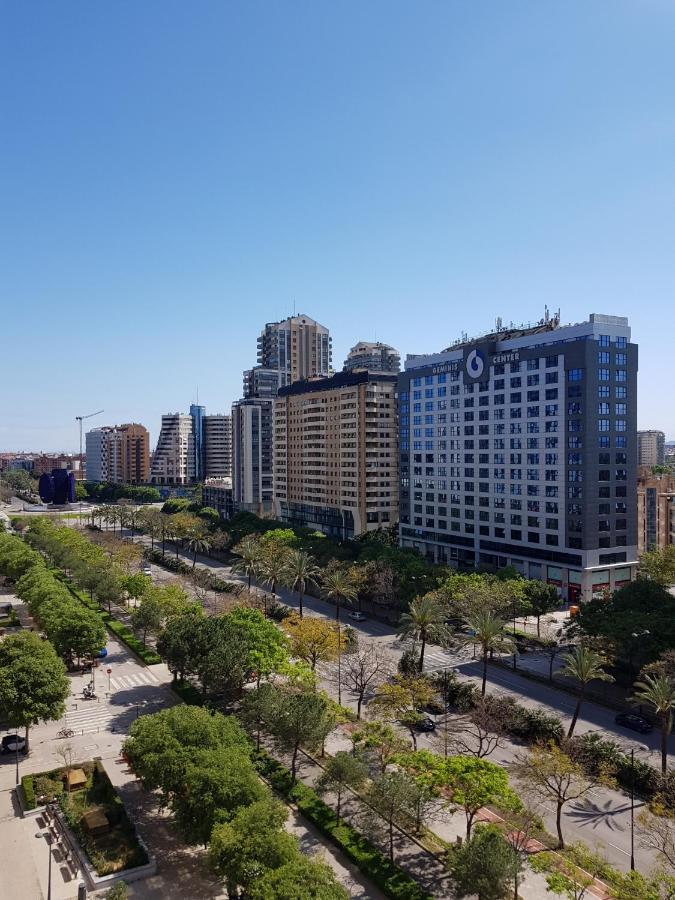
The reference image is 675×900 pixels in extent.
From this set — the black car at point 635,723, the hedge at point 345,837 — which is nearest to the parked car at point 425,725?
the hedge at point 345,837

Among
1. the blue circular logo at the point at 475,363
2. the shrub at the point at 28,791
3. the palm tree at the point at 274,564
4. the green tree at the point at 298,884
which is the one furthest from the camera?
the blue circular logo at the point at 475,363

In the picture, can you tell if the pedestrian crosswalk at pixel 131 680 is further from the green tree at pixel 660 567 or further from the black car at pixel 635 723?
the green tree at pixel 660 567

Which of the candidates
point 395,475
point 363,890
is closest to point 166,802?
point 363,890

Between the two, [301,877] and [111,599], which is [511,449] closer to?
[111,599]

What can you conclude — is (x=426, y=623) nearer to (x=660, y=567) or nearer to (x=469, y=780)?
(x=469, y=780)

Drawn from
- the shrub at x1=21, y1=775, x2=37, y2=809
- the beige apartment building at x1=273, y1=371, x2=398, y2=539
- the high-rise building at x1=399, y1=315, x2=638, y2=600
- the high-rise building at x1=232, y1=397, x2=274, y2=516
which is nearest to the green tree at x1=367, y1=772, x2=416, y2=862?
the shrub at x1=21, y1=775, x2=37, y2=809

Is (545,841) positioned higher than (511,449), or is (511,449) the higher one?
(511,449)
